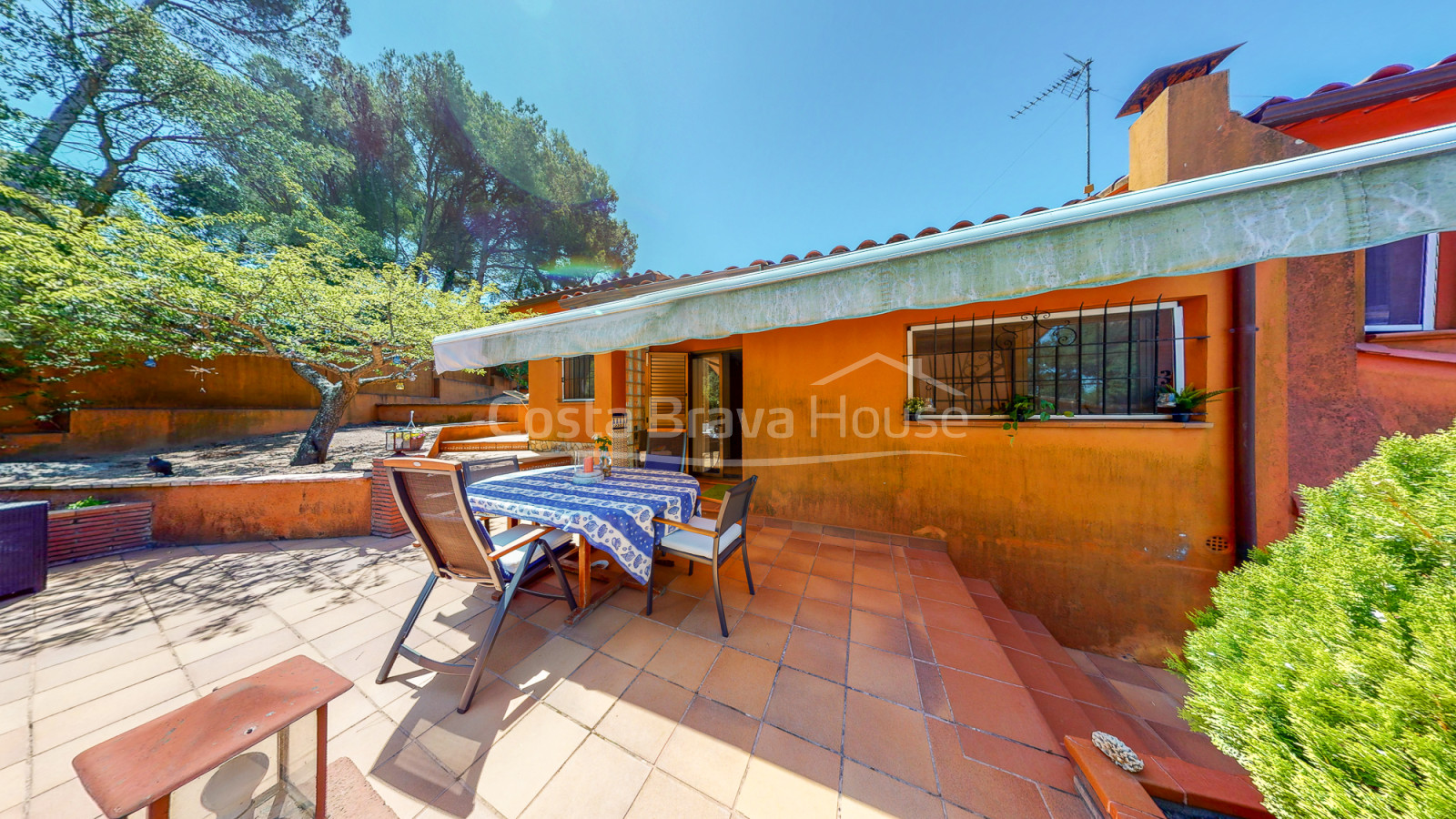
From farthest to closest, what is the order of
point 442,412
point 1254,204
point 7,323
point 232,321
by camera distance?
point 442,412 < point 232,321 < point 7,323 < point 1254,204

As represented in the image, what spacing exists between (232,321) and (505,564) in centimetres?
600

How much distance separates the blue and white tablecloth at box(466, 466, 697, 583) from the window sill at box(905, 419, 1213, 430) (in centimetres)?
257

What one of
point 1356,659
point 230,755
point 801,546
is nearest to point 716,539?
point 801,546

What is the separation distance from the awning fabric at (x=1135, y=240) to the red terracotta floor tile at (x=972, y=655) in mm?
2131

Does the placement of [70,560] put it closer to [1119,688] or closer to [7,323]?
[7,323]

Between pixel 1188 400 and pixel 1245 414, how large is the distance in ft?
1.23

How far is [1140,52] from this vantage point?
17.4 ft

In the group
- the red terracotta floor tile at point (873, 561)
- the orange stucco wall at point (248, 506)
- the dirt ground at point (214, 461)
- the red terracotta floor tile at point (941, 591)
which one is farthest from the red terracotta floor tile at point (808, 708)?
the dirt ground at point (214, 461)

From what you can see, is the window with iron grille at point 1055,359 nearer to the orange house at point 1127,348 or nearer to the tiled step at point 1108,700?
the orange house at point 1127,348

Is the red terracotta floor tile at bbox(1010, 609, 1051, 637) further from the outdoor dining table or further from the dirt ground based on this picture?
the dirt ground

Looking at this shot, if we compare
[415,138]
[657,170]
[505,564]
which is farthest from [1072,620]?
[415,138]

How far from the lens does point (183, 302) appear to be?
473 centimetres

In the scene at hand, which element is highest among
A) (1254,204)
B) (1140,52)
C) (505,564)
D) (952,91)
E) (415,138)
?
(415,138)

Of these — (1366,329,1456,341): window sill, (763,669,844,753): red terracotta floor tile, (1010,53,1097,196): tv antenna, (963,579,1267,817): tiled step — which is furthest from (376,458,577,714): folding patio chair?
(1010,53,1097,196): tv antenna
